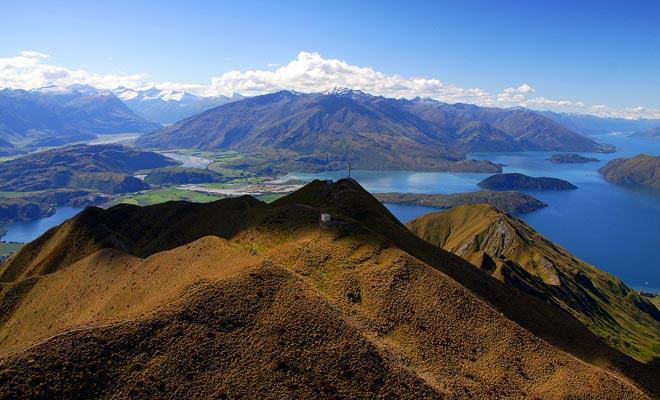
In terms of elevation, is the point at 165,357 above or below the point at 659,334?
above

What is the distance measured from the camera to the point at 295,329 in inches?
1671

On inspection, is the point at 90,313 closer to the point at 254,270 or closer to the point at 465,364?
the point at 254,270

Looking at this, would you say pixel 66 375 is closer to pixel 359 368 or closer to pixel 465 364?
pixel 359 368

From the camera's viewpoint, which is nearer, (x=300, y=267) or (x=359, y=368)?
(x=359, y=368)

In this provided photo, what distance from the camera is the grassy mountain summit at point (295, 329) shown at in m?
36.5

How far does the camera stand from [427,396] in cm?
3753

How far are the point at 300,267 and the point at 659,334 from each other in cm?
21493

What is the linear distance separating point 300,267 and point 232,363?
2215cm

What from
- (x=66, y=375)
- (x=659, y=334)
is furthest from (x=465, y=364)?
(x=659, y=334)

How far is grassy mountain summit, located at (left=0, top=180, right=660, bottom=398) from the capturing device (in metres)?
36.5

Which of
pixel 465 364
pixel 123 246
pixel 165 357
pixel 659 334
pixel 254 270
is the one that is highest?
pixel 254 270

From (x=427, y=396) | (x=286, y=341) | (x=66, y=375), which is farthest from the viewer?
(x=286, y=341)

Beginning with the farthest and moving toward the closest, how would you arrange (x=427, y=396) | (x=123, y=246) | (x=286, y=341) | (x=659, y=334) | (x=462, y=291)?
(x=659, y=334)
(x=123, y=246)
(x=462, y=291)
(x=286, y=341)
(x=427, y=396)

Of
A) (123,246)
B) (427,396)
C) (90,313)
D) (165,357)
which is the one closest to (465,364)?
(427,396)
